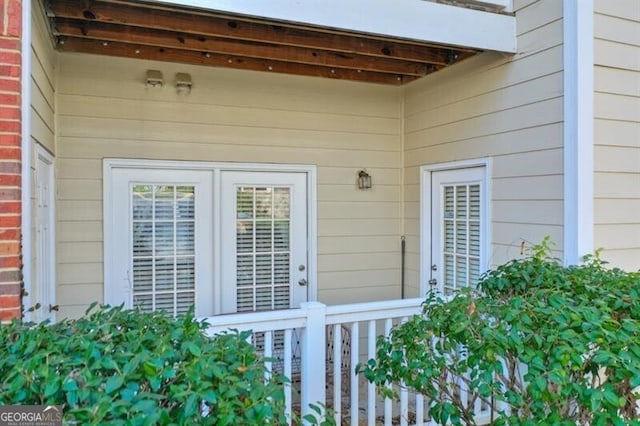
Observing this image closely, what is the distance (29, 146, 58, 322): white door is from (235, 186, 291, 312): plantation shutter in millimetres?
1554

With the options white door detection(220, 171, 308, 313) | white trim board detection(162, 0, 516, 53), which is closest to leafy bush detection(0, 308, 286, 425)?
white trim board detection(162, 0, 516, 53)

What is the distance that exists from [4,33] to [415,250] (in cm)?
383

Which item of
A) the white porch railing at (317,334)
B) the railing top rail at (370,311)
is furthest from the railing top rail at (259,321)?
the railing top rail at (370,311)

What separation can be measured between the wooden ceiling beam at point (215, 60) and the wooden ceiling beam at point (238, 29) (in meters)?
0.64

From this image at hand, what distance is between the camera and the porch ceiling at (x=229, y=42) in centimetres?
310

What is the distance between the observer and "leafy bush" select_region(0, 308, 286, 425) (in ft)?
3.90

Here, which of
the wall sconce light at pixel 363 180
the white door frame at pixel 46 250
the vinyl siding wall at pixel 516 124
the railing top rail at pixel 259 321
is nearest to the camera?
the railing top rail at pixel 259 321

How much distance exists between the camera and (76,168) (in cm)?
387

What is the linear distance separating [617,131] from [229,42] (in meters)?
2.96

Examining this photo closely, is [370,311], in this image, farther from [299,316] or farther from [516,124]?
[516,124]

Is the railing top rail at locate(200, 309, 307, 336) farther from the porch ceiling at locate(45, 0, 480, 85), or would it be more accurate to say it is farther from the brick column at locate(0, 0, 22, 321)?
the porch ceiling at locate(45, 0, 480, 85)

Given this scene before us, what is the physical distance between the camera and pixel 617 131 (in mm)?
3273

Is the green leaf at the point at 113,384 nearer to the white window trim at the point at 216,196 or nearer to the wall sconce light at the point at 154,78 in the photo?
the white window trim at the point at 216,196

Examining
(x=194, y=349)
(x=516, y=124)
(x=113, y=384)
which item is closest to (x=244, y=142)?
(x=516, y=124)
